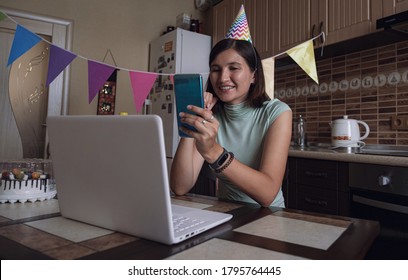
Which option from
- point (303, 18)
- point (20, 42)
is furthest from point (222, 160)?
point (303, 18)

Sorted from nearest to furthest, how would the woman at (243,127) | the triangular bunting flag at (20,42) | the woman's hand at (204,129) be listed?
the woman's hand at (204,129) → the woman at (243,127) → the triangular bunting flag at (20,42)

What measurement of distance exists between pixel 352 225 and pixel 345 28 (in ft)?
5.36

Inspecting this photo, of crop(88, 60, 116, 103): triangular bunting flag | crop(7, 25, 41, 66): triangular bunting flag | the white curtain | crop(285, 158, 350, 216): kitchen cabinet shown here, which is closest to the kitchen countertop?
crop(285, 158, 350, 216): kitchen cabinet

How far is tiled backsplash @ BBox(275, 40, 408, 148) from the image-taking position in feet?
6.25

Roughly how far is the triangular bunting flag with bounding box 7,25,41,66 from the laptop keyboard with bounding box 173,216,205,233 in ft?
3.37

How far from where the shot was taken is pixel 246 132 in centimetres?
117

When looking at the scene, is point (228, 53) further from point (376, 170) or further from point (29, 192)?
point (376, 170)

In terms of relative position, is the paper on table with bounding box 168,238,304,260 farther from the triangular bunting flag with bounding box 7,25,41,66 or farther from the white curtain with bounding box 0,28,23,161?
the white curtain with bounding box 0,28,23,161

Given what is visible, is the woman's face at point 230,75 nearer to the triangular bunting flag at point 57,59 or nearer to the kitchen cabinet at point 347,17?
the triangular bunting flag at point 57,59

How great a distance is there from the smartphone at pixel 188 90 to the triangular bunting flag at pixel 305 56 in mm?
1028

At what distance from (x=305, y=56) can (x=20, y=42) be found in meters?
1.30

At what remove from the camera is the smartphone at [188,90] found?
622 millimetres

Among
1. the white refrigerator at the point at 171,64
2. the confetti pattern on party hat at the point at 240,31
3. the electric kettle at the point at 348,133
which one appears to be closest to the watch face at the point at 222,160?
the confetti pattern on party hat at the point at 240,31
